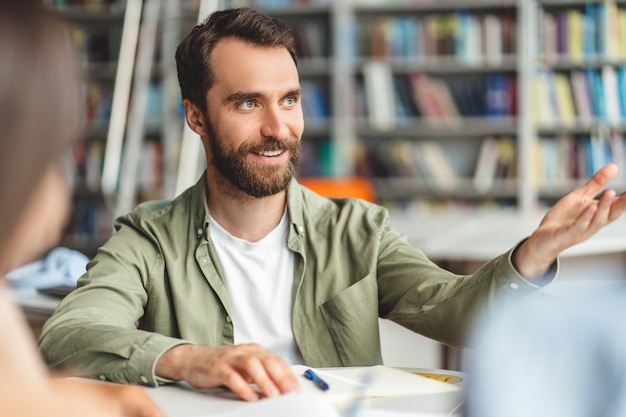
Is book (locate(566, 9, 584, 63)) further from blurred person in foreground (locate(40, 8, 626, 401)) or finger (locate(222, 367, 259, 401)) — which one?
finger (locate(222, 367, 259, 401))

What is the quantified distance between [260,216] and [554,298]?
2.86ft

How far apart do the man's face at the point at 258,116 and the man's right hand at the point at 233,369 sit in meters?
0.54

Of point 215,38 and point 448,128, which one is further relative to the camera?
point 448,128

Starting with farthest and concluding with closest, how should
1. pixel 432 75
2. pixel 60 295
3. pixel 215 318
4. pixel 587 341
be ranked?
pixel 432 75 < pixel 60 295 < pixel 215 318 < pixel 587 341

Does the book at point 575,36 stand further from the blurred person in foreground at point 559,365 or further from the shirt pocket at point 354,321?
the blurred person in foreground at point 559,365

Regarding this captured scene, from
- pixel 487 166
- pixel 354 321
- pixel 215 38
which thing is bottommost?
pixel 354 321

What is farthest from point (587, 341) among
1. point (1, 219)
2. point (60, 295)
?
point (60, 295)

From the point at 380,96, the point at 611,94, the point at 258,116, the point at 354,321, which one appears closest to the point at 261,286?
the point at 354,321

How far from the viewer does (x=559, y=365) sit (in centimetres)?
80

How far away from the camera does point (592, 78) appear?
4.84m

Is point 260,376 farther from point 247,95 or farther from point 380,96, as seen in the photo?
point 380,96

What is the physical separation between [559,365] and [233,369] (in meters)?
0.42

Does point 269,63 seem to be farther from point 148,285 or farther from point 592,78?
point 592,78

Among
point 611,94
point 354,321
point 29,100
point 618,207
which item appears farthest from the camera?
point 611,94
